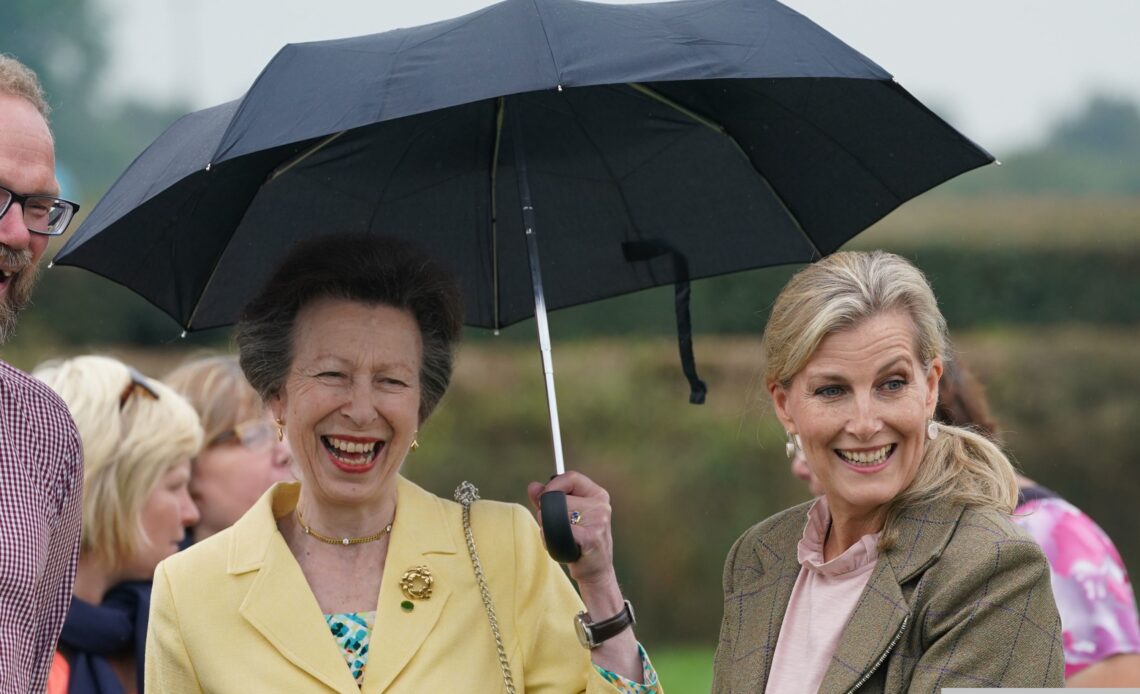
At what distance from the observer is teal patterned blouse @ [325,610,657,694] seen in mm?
3029

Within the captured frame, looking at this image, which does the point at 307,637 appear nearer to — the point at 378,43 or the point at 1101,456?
the point at 378,43

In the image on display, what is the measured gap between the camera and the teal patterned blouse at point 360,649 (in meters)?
3.03

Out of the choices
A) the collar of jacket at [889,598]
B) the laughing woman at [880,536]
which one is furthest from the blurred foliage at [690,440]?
the collar of jacket at [889,598]

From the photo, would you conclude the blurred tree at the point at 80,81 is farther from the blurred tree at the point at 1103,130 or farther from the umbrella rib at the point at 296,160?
the umbrella rib at the point at 296,160

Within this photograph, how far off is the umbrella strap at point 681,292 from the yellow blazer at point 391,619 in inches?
27.6

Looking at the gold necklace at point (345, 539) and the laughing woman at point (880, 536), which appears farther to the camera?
the gold necklace at point (345, 539)

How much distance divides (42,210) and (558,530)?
4.32 feet

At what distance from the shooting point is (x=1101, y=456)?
10219 mm

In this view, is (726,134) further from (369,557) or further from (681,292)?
(369,557)

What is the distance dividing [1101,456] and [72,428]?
28.1ft

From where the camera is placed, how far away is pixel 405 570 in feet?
10.5

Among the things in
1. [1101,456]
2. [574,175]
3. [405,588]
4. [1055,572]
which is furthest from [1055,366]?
[405,588]

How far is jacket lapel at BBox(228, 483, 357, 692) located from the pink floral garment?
206 centimetres

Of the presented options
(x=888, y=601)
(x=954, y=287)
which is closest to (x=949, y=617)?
(x=888, y=601)
